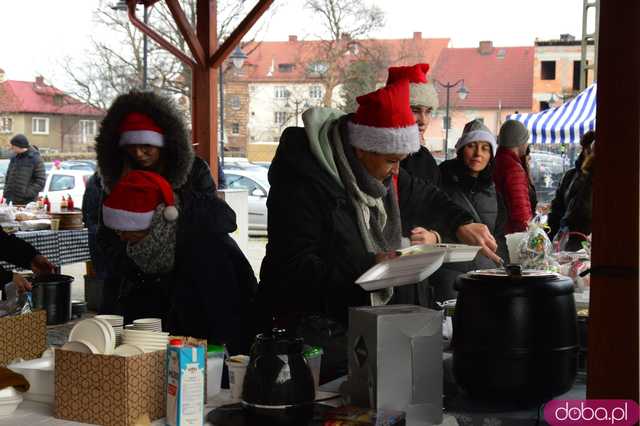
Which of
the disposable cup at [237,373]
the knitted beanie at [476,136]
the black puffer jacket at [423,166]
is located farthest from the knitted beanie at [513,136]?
the disposable cup at [237,373]

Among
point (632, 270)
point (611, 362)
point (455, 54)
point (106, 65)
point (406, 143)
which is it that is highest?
point (455, 54)

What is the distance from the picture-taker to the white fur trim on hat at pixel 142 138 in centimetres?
342

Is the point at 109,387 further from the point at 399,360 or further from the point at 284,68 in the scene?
the point at 284,68

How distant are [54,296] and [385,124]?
261 centimetres

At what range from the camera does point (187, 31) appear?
7.80 meters

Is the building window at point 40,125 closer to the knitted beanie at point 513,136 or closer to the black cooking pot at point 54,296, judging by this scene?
the knitted beanie at point 513,136

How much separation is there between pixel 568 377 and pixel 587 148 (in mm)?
3786

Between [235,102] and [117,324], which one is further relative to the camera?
[235,102]

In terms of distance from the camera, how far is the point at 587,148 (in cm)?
543

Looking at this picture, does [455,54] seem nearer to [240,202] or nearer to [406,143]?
[240,202]

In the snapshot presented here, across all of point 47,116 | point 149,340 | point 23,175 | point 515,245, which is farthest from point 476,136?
point 47,116

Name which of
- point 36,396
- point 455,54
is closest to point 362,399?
point 36,396

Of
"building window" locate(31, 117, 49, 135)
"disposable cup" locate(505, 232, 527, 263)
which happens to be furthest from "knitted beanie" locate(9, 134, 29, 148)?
"building window" locate(31, 117, 49, 135)

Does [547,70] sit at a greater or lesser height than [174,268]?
greater
